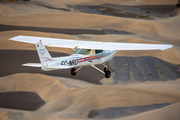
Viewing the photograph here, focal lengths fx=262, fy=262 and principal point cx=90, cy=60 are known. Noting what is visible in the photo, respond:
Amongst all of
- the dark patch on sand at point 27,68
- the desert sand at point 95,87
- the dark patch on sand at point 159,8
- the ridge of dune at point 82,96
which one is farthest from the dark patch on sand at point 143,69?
the dark patch on sand at point 159,8

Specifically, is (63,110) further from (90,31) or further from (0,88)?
(90,31)

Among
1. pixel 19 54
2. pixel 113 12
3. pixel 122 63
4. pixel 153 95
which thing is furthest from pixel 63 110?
pixel 113 12

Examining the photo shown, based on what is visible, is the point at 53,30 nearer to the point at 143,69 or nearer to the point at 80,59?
the point at 143,69

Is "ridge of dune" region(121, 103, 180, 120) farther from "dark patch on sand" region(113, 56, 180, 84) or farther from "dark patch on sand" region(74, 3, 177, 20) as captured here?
"dark patch on sand" region(74, 3, 177, 20)

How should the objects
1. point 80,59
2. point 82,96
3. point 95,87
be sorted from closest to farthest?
point 82,96 → point 95,87 → point 80,59

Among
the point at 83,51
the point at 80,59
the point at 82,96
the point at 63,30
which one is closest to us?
the point at 82,96

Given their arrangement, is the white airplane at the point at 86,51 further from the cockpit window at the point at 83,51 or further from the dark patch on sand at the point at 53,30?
the dark patch on sand at the point at 53,30

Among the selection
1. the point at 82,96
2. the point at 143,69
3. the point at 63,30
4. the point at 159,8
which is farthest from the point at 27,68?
the point at 159,8
